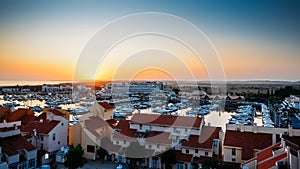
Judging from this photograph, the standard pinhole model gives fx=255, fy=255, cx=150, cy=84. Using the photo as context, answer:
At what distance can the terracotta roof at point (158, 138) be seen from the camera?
36.3 feet

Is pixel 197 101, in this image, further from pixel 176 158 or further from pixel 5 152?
pixel 5 152

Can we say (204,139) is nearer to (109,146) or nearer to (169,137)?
(169,137)

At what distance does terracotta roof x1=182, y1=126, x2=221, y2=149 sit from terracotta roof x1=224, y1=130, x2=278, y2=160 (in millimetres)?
765

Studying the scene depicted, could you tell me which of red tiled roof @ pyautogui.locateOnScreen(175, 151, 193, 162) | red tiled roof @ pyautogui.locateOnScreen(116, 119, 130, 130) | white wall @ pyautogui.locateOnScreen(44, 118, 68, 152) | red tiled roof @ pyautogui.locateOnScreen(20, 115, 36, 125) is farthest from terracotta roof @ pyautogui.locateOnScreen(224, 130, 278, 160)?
red tiled roof @ pyautogui.locateOnScreen(20, 115, 36, 125)

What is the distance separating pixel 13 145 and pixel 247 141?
917 cm

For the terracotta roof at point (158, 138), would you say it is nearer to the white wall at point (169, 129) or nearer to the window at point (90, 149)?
the white wall at point (169, 129)

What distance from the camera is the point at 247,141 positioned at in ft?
33.9

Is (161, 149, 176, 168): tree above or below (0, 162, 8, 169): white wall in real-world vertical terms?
below

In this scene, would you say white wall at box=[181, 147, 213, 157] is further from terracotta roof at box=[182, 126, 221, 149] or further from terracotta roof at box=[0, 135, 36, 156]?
terracotta roof at box=[0, 135, 36, 156]

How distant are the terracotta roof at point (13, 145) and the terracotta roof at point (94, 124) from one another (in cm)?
279

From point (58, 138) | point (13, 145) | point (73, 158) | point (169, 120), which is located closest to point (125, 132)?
point (169, 120)

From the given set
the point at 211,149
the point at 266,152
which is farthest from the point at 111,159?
the point at 266,152

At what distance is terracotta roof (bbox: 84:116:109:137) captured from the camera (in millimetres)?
12135

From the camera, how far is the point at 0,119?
1421 centimetres
